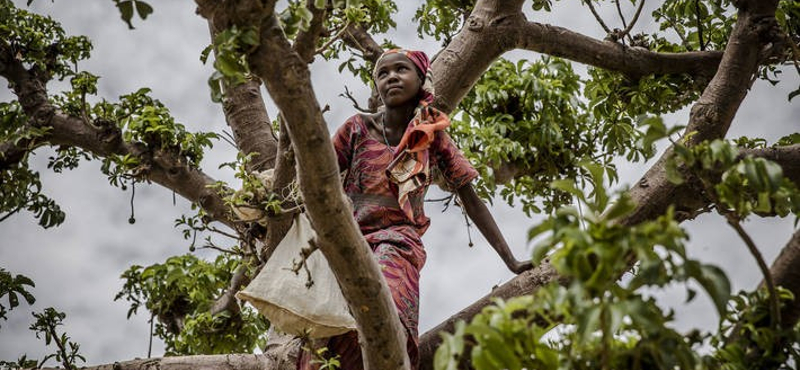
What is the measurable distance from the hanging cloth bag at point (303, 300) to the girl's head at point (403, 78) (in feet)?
3.00

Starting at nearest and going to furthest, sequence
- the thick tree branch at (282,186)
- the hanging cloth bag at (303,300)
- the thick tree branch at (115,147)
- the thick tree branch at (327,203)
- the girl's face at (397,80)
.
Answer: the thick tree branch at (327,203)
the hanging cloth bag at (303,300)
the thick tree branch at (282,186)
the girl's face at (397,80)
the thick tree branch at (115,147)

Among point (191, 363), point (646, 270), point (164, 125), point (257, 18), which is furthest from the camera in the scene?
point (164, 125)

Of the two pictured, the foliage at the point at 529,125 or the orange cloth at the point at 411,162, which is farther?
the foliage at the point at 529,125

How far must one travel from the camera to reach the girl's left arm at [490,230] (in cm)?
366

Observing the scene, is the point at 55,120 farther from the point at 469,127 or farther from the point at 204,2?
the point at 204,2

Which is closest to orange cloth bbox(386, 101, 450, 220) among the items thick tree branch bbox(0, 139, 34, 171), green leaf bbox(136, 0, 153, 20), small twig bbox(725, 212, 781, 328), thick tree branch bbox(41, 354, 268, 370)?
thick tree branch bbox(41, 354, 268, 370)

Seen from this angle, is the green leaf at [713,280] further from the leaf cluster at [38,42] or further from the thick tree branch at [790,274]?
the leaf cluster at [38,42]

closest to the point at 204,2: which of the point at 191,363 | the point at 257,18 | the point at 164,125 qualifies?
the point at 257,18

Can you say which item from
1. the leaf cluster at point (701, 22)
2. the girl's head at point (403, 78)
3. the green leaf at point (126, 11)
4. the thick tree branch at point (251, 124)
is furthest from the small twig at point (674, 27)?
the green leaf at point (126, 11)

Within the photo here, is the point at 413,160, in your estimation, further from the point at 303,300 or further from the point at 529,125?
the point at 529,125

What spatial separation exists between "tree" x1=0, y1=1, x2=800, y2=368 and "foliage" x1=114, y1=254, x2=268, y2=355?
12 cm

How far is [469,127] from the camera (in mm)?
4809

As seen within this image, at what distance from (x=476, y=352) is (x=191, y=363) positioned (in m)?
2.45

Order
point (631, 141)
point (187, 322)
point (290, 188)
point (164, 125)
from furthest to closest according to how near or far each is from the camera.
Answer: point (631, 141), point (187, 322), point (164, 125), point (290, 188)
